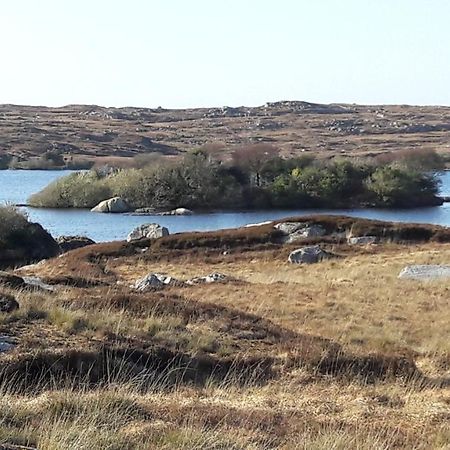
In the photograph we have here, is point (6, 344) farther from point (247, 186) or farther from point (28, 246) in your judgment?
point (247, 186)

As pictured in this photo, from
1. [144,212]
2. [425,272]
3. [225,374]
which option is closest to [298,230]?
[425,272]

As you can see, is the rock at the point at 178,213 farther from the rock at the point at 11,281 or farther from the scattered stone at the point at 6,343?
the scattered stone at the point at 6,343

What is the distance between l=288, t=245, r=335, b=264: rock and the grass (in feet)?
31.2

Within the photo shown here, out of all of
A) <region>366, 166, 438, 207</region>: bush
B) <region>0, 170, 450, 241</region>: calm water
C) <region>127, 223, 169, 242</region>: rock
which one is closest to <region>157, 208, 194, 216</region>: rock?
<region>0, 170, 450, 241</region>: calm water

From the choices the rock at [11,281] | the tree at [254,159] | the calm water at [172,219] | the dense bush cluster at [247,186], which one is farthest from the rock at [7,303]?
the tree at [254,159]

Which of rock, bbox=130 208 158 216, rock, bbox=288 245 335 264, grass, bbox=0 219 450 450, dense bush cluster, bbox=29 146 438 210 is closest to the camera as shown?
grass, bbox=0 219 450 450

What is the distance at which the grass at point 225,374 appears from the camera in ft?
20.9

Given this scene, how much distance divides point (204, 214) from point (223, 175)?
930 cm

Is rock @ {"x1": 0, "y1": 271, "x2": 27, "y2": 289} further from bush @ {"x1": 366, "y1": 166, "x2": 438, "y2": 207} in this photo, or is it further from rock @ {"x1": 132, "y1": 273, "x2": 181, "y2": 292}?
bush @ {"x1": 366, "y1": 166, "x2": 438, "y2": 207}

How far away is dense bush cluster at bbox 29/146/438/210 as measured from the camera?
275 ft

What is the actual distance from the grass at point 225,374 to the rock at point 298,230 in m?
15.3

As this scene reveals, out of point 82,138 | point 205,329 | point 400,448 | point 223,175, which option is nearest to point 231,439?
point 400,448

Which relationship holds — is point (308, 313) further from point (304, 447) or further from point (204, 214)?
point (204, 214)

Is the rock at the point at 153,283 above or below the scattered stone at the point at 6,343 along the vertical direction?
below
